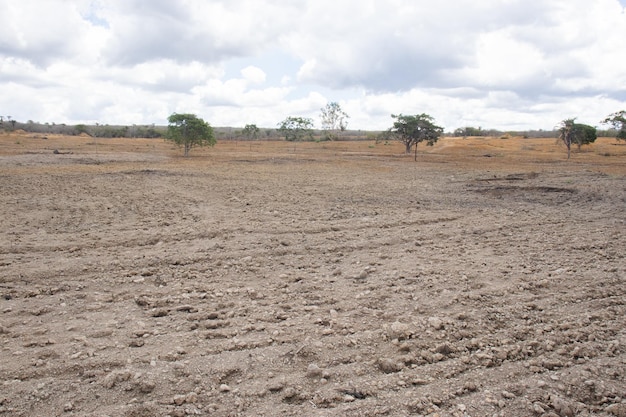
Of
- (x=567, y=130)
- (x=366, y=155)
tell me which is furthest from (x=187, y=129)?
(x=567, y=130)

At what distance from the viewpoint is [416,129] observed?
33.1 meters

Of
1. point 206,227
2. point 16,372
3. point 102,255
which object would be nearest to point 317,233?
point 206,227

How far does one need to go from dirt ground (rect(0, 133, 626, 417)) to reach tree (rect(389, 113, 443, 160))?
78.3ft

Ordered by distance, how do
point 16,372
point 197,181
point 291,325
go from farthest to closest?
point 197,181
point 291,325
point 16,372

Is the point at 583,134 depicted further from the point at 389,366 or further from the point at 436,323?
the point at 389,366

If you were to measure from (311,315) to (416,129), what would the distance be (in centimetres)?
3064

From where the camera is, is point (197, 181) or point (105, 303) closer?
point (105, 303)

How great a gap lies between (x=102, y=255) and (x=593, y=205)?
9490 millimetres

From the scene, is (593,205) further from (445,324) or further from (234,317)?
(234,317)

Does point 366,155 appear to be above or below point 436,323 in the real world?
above

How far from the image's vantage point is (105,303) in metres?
4.38

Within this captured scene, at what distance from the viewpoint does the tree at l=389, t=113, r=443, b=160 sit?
31734 millimetres

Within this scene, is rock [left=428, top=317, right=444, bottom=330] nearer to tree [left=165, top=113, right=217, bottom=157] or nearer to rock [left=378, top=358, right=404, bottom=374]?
rock [left=378, top=358, right=404, bottom=374]

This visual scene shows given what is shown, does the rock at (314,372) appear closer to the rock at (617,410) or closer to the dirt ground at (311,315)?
the dirt ground at (311,315)
